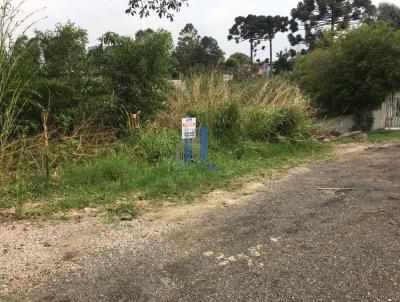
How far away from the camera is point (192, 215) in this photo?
480 centimetres

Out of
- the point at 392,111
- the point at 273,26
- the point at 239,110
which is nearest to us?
the point at 239,110

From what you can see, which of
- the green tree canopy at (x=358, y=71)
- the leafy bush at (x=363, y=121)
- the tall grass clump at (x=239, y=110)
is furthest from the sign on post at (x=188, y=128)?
the leafy bush at (x=363, y=121)

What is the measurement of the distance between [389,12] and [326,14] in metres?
5.90

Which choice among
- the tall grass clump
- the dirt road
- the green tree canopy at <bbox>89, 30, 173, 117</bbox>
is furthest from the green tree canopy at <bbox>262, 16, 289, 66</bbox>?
the dirt road

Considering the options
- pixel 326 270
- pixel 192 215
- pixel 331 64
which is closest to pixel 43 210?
pixel 192 215

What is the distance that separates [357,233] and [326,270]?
0.97 meters

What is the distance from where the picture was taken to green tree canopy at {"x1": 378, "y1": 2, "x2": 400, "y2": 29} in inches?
1470

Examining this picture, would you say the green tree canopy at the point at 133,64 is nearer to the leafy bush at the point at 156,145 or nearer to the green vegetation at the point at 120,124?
the green vegetation at the point at 120,124

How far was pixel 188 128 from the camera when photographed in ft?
22.4

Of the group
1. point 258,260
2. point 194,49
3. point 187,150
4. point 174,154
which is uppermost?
point 194,49

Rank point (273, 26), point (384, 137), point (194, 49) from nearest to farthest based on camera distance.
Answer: point (384, 137), point (194, 49), point (273, 26)

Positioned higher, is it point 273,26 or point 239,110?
point 273,26

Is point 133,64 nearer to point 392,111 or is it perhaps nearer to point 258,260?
point 258,260

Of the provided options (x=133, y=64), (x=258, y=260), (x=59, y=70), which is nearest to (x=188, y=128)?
(x=133, y=64)
